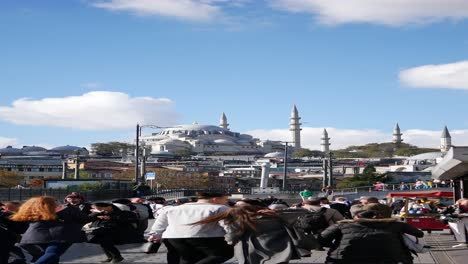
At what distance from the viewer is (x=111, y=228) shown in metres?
14.3

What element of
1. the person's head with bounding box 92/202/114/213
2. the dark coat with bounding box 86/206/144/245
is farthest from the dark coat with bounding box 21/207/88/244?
the person's head with bounding box 92/202/114/213

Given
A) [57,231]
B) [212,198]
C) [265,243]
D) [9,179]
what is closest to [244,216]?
[265,243]

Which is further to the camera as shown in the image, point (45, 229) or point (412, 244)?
point (45, 229)

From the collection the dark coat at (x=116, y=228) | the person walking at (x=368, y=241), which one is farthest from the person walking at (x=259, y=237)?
the dark coat at (x=116, y=228)

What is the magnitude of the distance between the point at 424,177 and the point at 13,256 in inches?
6053

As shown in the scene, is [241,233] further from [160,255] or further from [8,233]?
[160,255]

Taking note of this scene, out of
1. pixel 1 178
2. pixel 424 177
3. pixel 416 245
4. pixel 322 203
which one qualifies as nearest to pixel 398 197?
pixel 322 203

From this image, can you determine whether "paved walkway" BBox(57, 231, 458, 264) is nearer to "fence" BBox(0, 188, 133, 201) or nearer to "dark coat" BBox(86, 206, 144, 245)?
"dark coat" BBox(86, 206, 144, 245)

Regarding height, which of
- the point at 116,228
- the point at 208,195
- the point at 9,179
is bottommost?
the point at 116,228

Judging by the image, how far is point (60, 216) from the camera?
11188mm

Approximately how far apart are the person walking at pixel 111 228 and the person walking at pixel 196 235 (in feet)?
15.8

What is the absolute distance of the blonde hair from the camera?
425 inches

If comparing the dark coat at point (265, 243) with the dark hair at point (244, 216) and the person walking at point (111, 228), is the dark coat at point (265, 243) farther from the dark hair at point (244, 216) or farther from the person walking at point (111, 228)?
the person walking at point (111, 228)

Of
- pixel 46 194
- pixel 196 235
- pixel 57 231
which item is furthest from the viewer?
pixel 46 194
